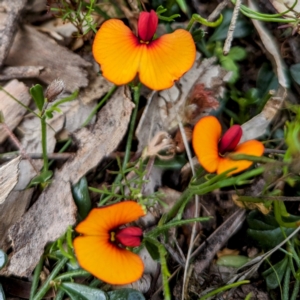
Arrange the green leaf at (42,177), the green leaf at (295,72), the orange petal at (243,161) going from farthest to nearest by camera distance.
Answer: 1. the green leaf at (295,72)
2. the green leaf at (42,177)
3. the orange petal at (243,161)

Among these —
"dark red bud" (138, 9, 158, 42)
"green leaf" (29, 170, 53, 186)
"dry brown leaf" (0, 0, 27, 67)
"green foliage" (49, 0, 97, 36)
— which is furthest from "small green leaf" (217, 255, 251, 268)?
"dry brown leaf" (0, 0, 27, 67)

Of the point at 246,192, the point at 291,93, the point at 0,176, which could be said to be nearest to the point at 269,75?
the point at 291,93

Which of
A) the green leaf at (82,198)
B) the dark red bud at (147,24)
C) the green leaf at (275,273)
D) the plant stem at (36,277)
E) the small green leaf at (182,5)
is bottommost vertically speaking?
the green leaf at (275,273)

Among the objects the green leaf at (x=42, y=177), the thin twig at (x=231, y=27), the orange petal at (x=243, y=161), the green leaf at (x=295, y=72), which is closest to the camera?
the orange petal at (x=243, y=161)

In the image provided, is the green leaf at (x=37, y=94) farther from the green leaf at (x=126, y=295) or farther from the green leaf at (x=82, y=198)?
the green leaf at (x=126, y=295)

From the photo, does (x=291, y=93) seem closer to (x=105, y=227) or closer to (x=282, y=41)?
(x=282, y=41)

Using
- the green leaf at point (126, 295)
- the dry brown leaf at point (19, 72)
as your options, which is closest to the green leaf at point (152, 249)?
the green leaf at point (126, 295)

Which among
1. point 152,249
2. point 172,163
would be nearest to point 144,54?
point 172,163
